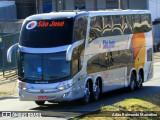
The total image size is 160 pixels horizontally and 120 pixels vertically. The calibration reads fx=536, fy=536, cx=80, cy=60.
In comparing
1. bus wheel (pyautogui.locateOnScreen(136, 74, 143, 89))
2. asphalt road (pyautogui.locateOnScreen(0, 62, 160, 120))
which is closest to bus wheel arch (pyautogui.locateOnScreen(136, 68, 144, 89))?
bus wheel (pyautogui.locateOnScreen(136, 74, 143, 89))

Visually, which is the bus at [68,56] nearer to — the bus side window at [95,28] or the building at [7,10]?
the bus side window at [95,28]

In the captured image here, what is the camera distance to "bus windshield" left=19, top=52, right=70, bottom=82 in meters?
18.5

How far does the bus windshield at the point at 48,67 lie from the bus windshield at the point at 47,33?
0.40 metres

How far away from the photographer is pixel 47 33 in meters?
19.0

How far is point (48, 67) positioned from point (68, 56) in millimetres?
935

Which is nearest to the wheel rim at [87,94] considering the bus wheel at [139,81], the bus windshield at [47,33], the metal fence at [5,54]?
the bus windshield at [47,33]

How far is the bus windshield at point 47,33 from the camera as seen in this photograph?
Answer: 61.6ft

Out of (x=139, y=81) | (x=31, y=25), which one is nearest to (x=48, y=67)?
(x=31, y=25)

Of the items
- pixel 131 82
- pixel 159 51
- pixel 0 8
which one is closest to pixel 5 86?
pixel 131 82

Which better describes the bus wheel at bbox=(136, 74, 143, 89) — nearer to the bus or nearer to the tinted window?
the tinted window

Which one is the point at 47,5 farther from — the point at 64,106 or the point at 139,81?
the point at 64,106

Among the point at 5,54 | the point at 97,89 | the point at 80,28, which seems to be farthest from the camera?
the point at 5,54

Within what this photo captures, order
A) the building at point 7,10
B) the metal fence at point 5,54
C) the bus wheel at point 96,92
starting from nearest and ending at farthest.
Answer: the bus wheel at point 96,92
the metal fence at point 5,54
the building at point 7,10

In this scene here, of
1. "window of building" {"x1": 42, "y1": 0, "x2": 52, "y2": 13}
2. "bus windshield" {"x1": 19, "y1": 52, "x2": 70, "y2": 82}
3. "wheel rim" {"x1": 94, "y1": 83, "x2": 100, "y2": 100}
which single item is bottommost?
"wheel rim" {"x1": 94, "y1": 83, "x2": 100, "y2": 100}
